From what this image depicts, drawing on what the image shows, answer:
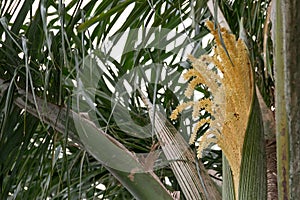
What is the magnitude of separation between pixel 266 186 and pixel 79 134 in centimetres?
20

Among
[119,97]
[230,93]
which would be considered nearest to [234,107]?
[230,93]

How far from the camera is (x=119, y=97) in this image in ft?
1.94

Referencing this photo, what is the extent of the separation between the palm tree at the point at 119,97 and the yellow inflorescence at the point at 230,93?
0.5 inches

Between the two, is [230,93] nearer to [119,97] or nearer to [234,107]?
[234,107]

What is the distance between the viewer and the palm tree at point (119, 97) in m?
0.42

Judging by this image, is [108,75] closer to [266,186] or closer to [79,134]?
[79,134]

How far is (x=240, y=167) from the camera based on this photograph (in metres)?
0.38

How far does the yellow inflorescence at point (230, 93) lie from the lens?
375 millimetres

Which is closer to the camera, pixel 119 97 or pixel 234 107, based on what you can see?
pixel 234 107

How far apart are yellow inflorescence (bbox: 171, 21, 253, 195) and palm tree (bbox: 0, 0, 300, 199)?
0.01 metres

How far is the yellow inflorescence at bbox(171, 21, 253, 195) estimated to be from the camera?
0.38m

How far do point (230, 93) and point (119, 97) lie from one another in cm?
24

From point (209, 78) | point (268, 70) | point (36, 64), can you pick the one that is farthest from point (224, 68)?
point (36, 64)

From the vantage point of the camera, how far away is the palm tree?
0.42 metres
